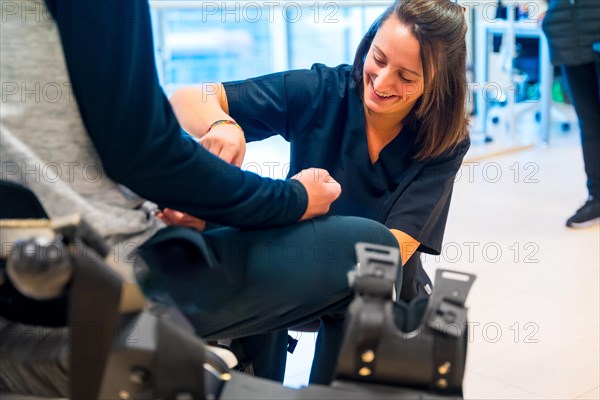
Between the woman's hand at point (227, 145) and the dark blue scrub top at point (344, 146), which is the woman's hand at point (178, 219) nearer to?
the woman's hand at point (227, 145)

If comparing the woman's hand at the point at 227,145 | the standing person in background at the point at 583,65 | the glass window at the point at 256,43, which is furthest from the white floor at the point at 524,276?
the glass window at the point at 256,43

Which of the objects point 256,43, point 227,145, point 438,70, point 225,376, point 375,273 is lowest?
point 225,376

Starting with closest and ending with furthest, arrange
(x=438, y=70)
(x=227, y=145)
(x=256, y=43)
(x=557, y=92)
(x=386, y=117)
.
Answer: (x=227, y=145)
(x=438, y=70)
(x=386, y=117)
(x=557, y=92)
(x=256, y=43)

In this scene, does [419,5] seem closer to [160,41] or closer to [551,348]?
[551,348]

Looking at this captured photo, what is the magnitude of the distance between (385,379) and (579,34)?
226 centimetres

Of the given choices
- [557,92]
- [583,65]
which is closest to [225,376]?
[583,65]

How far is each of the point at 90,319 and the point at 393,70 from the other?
0.84m

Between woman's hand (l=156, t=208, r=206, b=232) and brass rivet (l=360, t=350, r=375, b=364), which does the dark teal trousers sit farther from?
brass rivet (l=360, t=350, r=375, b=364)

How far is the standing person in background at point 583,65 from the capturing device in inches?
108

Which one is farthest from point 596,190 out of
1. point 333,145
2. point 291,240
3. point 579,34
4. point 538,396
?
point 291,240

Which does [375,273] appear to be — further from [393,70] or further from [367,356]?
[393,70]

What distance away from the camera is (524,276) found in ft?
7.82

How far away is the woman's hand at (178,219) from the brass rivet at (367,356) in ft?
0.92

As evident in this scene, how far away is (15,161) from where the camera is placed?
0.83 metres
